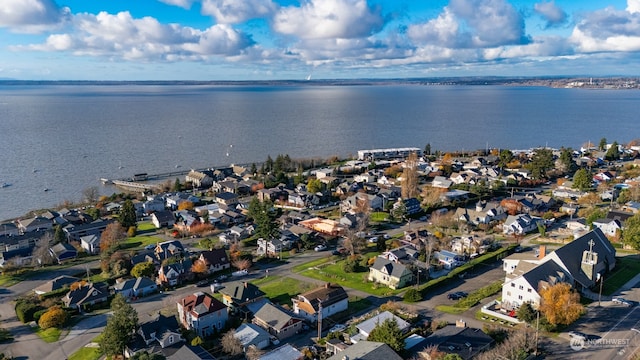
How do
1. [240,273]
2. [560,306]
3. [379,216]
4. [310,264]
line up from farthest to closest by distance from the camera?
1. [379,216]
2. [310,264]
3. [240,273]
4. [560,306]

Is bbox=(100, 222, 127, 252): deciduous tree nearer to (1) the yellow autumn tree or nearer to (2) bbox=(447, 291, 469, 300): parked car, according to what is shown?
(2) bbox=(447, 291, 469, 300): parked car

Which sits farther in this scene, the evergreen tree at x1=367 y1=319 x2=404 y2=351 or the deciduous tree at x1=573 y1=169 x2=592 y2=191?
the deciduous tree at x1=573 y1=169 x2=592 y2=191

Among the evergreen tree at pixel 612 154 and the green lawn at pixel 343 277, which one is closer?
the green lawn at pixel 343 277

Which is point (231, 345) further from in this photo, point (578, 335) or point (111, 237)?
point (111, 237)

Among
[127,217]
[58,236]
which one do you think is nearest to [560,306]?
[127,217]

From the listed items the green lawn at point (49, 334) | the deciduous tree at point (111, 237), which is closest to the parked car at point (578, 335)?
the green lawn at point (49, 334)

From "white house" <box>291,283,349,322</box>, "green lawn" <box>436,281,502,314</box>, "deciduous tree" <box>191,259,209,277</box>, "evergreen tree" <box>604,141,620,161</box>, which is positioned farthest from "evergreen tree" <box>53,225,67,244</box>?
"evergreen tree" <box>604,141,620,161</box>

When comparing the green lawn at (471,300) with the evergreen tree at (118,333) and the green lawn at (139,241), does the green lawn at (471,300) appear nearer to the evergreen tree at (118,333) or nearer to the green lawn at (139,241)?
the evergreen tree at (118,333)
